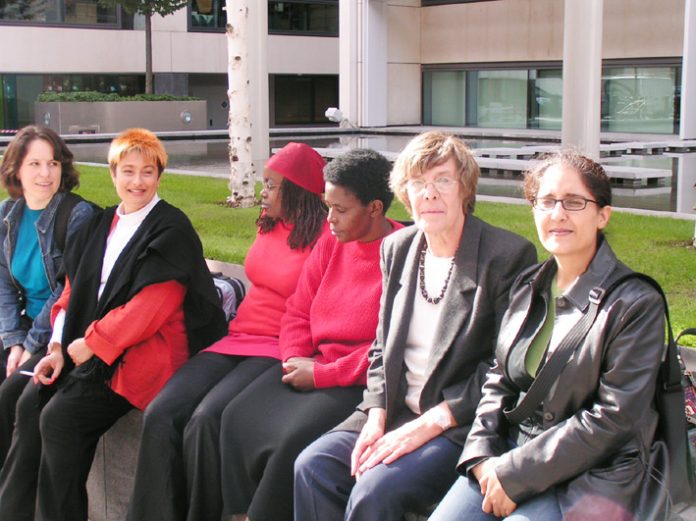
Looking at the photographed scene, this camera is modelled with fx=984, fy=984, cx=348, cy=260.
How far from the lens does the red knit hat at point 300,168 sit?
4.75 meters

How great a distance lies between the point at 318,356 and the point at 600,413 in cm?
165

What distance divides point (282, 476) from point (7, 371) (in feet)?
6.89

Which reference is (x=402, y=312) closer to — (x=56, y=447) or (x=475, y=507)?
(x=475, y=507)

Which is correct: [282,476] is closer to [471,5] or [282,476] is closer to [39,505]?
[39,505]

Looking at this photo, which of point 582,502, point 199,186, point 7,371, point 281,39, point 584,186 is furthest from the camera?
point 281,39

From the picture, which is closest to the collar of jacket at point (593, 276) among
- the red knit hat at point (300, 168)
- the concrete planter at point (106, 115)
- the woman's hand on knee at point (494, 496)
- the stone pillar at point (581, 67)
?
the woman's hand on knee at point (494, 496)

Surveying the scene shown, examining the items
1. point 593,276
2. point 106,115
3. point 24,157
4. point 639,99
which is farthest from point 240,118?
point 639,99

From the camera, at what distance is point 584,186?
325cm

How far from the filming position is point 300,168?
4.76 m

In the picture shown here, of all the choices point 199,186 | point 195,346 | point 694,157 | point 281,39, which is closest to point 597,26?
point 199,186

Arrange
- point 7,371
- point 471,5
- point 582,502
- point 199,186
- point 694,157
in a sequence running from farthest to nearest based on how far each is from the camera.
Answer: point 471,5, point 694,157, point 199,186, point 7,371, point 582,502

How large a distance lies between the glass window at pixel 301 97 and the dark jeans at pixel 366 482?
123 feet

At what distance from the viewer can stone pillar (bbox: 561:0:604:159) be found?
14.4 metres

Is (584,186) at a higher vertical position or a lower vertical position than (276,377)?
higher
